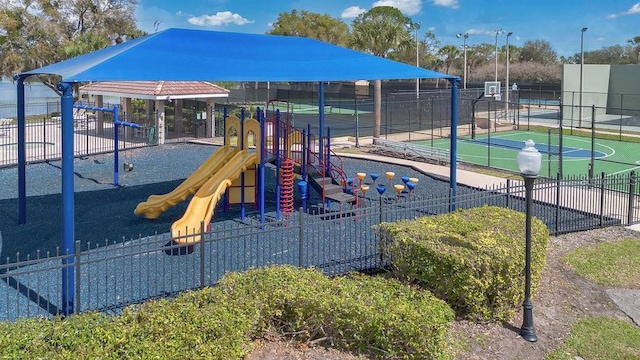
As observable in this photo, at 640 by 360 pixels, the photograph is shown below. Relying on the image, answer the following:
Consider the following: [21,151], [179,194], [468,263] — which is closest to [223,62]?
[179,194]

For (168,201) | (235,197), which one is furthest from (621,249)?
(168,201)

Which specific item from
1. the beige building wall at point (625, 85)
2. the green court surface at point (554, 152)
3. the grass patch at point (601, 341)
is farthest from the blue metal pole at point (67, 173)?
the beige building wall at point (625, 85)

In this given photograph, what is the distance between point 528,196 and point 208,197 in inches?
264

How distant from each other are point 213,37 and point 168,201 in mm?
3843

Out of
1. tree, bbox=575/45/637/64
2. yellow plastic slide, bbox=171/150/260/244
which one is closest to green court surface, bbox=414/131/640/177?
yellow plastic slide, bbox=171/150/260/244

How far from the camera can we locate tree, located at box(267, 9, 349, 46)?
278ft

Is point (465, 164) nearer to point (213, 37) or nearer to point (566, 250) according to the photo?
point (566, 250)

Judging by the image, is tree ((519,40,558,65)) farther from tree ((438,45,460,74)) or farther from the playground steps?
the playground steps

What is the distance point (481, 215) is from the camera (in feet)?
35.3

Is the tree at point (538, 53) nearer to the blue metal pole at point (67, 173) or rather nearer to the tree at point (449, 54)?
the tree at point (449, 54)

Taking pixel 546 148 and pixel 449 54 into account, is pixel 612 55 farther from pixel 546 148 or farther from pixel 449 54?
pixel 546 148

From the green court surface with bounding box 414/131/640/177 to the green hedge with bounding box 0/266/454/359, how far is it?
15.6m

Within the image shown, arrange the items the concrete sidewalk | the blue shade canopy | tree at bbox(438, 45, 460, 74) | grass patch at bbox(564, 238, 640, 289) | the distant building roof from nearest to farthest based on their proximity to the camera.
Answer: the concrete sidewalk
the blue shade canopy
grass patch at bbox(564, 238, 640, 289)
the distant building roof
tree at bbox(438, 45, 460, 74)

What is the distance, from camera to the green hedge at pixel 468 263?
840 cm
